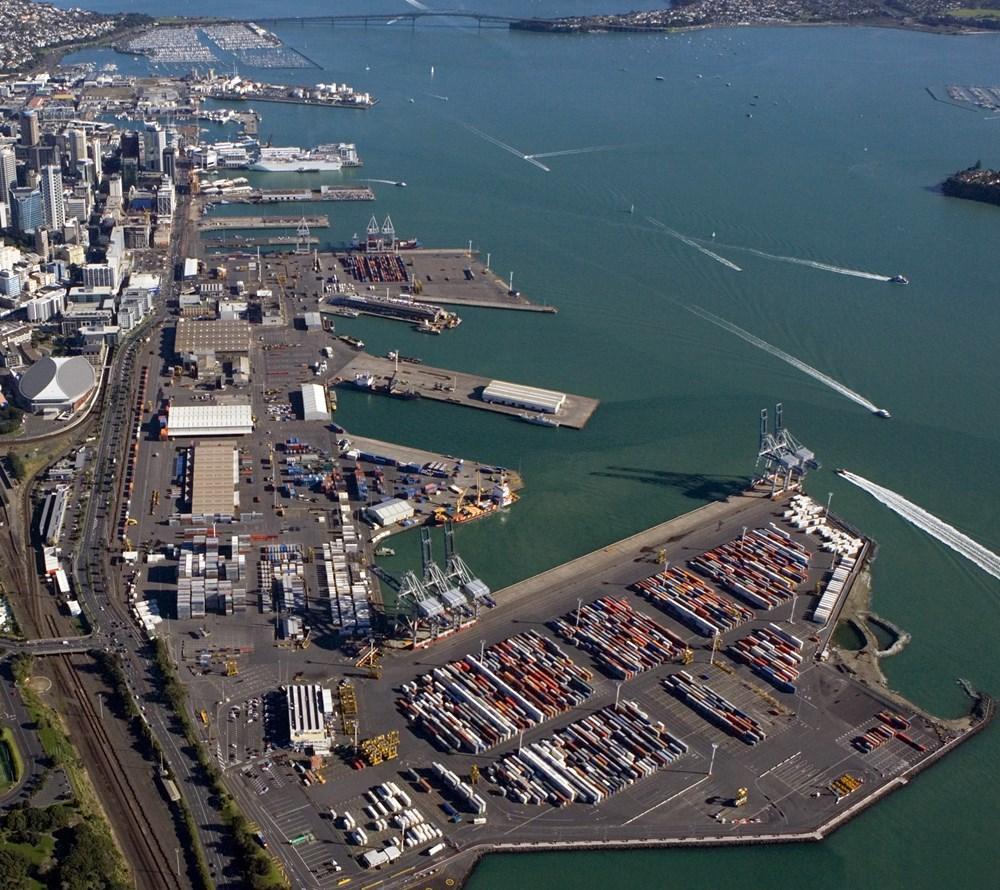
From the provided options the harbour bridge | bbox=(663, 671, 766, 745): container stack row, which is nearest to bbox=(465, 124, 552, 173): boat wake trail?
bbox=(663, 671, 766, 745): container stack row

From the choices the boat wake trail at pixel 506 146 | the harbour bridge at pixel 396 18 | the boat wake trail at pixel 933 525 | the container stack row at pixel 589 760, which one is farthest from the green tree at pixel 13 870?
the harbour bridge at pixel 396 18

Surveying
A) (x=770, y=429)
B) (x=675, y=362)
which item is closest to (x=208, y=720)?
(x=770, y=429)

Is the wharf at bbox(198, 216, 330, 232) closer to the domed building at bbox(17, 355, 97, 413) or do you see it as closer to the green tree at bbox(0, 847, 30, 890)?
the domed building at bbox(17, 355, 97, 413)

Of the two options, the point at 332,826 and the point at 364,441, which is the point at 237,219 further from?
the point at 332,826

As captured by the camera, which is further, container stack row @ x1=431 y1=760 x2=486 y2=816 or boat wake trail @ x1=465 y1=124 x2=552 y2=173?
boat wake trail @ x1=465 y1=124 x2=552 y2=173

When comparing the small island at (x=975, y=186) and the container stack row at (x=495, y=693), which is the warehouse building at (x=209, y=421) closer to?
the container stack row at (x=495, y=693)
